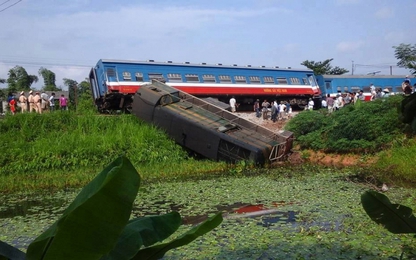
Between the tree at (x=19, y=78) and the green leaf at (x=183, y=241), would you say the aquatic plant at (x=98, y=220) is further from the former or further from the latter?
the tree at (x=19, y=78)

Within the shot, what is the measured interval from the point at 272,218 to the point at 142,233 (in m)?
4.21

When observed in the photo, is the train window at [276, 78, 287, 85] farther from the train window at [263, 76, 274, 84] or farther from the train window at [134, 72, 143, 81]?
the train window at [134, 72, 143, 81]

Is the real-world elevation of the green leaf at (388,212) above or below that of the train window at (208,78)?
below

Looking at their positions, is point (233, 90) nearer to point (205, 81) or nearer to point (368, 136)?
point (205, 81)

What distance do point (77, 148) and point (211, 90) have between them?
31.3ft

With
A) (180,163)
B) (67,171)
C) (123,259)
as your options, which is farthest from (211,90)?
(123,259)

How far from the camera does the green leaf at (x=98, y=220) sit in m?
1.00

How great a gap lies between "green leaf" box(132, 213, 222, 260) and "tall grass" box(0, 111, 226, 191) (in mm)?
7409

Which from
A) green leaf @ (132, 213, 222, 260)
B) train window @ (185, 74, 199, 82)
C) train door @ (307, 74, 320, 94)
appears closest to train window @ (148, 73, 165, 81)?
train window @ (185, 74, 199, 82)

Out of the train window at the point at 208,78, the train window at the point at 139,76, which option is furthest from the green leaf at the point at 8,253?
the train window at the point at 208,78

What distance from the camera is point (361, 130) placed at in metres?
11.4

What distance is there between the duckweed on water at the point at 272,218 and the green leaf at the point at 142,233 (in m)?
2.45

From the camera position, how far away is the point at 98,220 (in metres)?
1.01

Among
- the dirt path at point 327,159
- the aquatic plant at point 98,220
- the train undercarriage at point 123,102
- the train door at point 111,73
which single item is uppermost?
the train door at point 111,73
